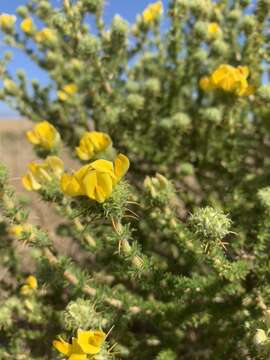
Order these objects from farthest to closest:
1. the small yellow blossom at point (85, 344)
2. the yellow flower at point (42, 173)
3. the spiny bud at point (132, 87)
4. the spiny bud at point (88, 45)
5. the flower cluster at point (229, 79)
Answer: the spiny bud at point (132, 87) → the spiny bud at point (88, 45) → the flower cluster at point (229, 79) → the yellow flower at point (42, 173) → the small yellow blossom at point (85, 344)

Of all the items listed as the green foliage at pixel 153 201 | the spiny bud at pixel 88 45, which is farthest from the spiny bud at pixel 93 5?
the spiny bud at pixel 88 45

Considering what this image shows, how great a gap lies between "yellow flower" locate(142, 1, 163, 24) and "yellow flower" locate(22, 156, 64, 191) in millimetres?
1528

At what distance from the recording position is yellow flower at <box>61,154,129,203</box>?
3.81 ft

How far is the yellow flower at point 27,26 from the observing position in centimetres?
300

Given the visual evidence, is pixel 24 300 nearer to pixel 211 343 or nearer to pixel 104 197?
pixel 211 343

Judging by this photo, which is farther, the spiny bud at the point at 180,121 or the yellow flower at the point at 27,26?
the yellow flower at the point at 27,26

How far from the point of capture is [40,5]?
3014 mm

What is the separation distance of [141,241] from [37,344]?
0.73 m

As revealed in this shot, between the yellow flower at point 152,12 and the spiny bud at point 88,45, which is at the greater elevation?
the yellow flower at point 152,12

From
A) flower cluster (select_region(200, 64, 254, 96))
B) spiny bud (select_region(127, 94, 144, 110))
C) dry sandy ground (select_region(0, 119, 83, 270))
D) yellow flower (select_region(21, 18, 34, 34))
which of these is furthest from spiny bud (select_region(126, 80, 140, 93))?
dry sandy ground (select_region(0, 119, 83, 270))

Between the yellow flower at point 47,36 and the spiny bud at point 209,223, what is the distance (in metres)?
1.90

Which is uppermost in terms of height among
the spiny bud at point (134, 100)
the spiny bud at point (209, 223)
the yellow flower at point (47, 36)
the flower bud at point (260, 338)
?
the yellow flower at point (47, 36)

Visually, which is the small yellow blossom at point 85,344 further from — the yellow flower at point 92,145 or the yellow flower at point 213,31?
the yellow flower at point 213,31

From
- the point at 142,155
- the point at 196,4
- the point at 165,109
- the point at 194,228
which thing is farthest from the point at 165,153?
the point at 194,228
